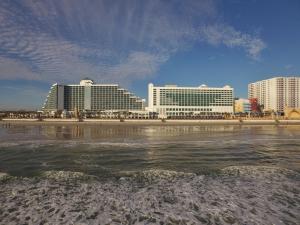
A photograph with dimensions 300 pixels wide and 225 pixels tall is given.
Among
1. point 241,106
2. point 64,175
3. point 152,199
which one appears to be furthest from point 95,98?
point 152,199

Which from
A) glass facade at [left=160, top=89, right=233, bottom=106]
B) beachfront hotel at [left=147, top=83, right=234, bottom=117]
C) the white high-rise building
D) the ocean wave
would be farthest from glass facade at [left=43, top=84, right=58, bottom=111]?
the white high-rise building

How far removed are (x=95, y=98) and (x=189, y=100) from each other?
41.6 metres

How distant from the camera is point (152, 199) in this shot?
571 centimetres

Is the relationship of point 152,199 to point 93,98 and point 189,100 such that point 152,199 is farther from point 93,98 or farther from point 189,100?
point 189,100

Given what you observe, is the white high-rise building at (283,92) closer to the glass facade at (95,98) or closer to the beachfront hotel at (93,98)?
the beachfront hotel at (93,98)

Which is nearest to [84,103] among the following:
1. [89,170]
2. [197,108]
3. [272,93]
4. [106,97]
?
[106,97]

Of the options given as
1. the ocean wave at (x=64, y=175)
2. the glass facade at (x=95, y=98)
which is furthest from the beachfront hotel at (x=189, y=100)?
the ocean wave at (x=64, y=175)

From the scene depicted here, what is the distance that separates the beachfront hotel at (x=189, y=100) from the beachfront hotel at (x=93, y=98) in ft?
23.6

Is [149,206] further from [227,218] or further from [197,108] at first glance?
[197,108]

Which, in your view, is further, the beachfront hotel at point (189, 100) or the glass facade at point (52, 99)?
the glass facade at point (52, 99)

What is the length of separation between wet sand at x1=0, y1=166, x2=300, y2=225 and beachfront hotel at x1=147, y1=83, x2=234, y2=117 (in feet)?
346

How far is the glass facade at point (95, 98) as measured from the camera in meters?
112

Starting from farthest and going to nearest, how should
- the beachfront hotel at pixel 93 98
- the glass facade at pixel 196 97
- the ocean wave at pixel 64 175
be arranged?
the glass facade at pixel 196 97
the beachfront hotel at pixel 93 98
the ocean wave at pixel 64 175

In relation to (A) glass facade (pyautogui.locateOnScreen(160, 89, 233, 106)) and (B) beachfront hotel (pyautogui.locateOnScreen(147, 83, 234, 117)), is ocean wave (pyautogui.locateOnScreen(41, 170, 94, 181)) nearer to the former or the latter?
(B) beachfront hotel (pyautogui.locateOnScreen(147, 83, 234, 117))
